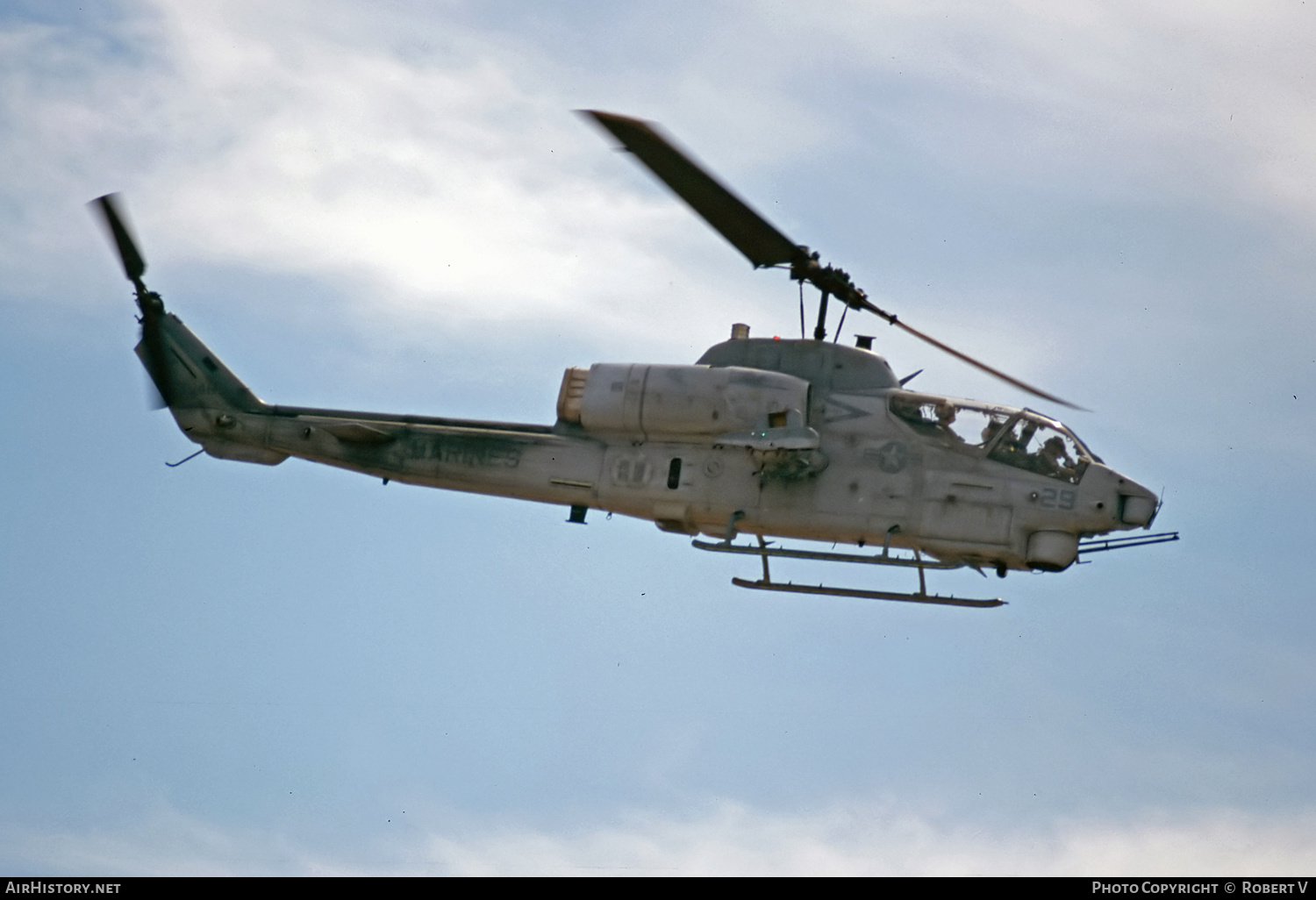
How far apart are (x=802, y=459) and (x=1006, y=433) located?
7.83 feet

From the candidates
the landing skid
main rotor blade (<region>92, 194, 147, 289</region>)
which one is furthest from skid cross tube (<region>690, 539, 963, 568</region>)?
main rotor blade (<region>92, 194, 147, 289</region>)

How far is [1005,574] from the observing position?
20.6 metres

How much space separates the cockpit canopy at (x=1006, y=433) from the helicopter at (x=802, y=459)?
0.07 feet

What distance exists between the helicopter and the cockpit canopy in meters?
0.02

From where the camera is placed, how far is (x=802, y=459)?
67.7 feet

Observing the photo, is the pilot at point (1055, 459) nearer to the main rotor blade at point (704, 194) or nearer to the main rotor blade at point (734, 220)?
the main rotor blade at point (734, 220)

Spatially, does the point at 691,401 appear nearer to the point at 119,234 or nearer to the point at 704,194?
the point at 704,194

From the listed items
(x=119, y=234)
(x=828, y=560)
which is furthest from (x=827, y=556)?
(x=119, y=234)
